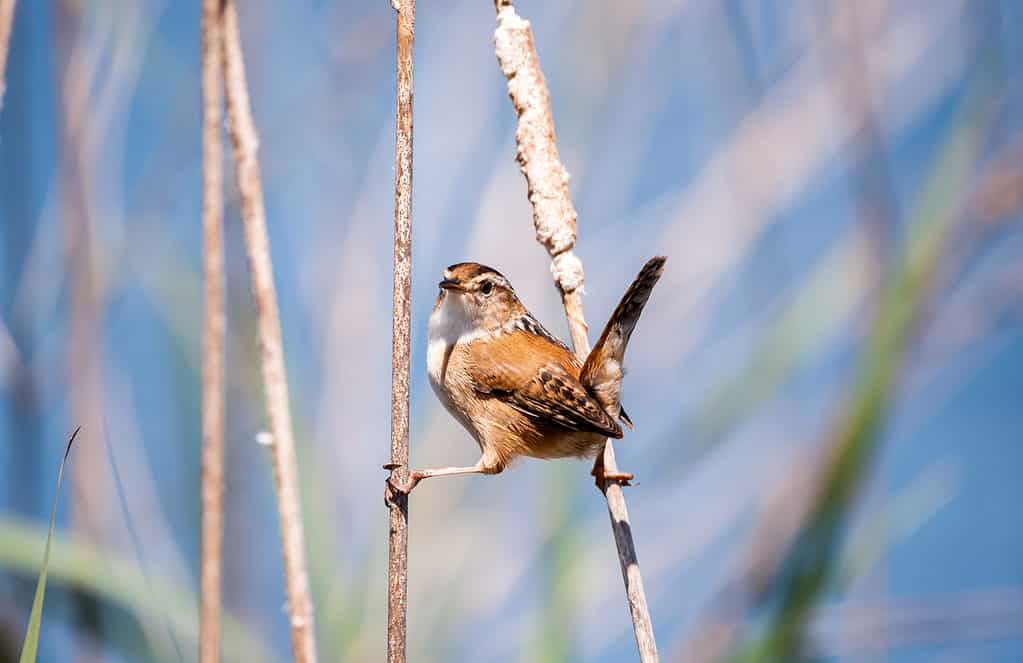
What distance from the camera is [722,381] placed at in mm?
2033

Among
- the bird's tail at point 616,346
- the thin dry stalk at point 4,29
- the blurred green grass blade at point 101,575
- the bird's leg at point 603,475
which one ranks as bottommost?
the blurred green grass blade at point 101,575

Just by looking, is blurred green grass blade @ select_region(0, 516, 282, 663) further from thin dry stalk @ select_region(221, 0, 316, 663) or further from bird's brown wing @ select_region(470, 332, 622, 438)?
bird's brown wing @ select_region(470, 332, 622, 438)

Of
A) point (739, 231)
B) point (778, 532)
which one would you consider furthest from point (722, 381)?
point (739, 231)

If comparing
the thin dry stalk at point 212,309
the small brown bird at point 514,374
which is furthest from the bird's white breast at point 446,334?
the thin dry stalk at point 212,309

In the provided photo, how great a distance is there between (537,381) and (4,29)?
118 cm

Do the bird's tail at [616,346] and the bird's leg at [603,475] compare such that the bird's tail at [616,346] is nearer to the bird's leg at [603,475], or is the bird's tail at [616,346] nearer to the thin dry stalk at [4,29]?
the bird's leg at [603,475]

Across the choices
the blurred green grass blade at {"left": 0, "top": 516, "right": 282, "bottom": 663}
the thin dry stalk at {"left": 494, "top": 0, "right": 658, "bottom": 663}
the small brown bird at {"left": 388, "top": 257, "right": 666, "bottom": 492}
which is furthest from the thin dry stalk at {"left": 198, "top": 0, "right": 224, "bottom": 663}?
the small brown bird at {"left": 388, "top": 257, "right": 666, "bottom": 492}

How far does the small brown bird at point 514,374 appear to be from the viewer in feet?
5.91

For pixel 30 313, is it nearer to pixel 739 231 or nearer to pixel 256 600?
pixel 256 600

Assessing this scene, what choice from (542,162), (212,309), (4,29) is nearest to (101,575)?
(212,309)

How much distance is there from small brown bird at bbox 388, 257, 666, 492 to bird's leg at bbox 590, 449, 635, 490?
14 millimetres

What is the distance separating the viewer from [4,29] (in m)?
1.30

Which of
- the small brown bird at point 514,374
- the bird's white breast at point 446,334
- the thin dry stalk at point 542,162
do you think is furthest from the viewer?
the bird's white breast at point 446,334

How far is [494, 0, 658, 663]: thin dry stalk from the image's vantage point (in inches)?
53.5
